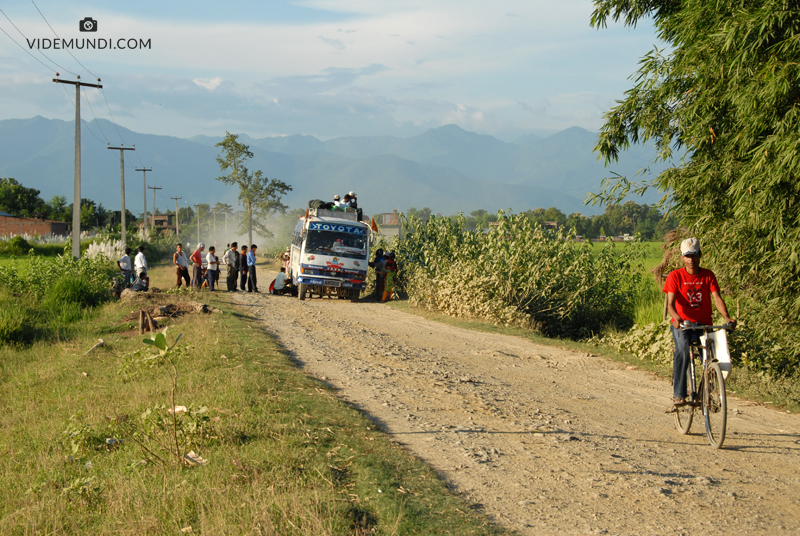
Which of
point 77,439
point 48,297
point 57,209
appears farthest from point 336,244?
point 57,209

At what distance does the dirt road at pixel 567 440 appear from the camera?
4457mm

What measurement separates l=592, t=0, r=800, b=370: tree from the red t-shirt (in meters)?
1.63

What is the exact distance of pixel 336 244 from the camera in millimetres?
20750

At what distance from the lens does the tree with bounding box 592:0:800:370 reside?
7023 millimetres

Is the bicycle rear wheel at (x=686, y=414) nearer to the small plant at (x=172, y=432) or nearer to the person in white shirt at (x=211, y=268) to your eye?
the small plant at (x=172, y=432)

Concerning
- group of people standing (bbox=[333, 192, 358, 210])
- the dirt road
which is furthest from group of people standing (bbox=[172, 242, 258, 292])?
the dirt road

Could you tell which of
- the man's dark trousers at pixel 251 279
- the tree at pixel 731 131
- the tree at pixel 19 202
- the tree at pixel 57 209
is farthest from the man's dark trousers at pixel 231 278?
the tree at pixel 19 202

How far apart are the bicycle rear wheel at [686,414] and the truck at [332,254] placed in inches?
584

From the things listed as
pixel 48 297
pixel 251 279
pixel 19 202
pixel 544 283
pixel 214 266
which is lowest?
pixel 48 297

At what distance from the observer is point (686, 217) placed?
370 inches

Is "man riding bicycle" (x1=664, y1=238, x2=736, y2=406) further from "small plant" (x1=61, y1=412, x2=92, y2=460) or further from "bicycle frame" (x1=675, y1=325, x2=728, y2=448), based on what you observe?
"small plant" (x1=61, y1=412, x2=92, y2=460)

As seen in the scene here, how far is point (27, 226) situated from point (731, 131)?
77.8 meters

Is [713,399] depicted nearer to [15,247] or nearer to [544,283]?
[544,283]

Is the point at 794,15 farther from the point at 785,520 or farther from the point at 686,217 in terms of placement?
the point at 785,520
